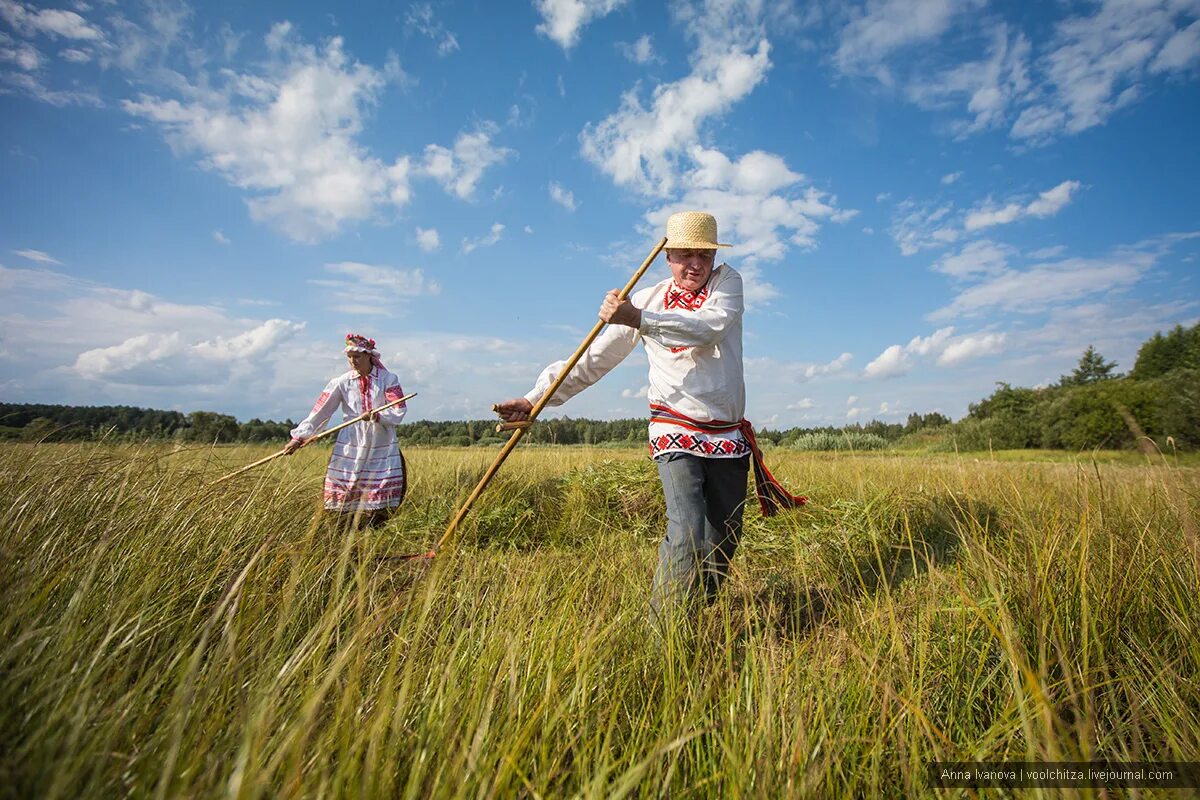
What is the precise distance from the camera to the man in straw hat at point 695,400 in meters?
2.76

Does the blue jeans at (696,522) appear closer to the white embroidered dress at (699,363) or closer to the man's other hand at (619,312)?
the white embroidered dress at (699,363)

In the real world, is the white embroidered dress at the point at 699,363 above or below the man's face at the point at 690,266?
below

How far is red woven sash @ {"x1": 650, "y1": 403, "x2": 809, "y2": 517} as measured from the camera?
9.52ft

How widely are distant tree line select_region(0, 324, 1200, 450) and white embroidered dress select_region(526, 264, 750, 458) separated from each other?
1091mm

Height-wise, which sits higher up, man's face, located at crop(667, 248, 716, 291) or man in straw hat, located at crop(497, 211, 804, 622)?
Answer: man's face, located at crop(667, 248, 716, 291)

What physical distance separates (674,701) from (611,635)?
481 millimetres

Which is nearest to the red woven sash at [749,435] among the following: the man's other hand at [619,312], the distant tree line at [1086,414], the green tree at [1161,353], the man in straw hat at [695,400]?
the man in straw hat at [695,400]

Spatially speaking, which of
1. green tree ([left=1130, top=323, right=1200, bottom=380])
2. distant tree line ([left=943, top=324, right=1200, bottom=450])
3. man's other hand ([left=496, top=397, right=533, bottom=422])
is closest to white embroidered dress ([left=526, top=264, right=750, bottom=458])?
man's other hand ([left=496, top=397, right=533, bottom=422])

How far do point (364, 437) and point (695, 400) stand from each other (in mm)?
3992

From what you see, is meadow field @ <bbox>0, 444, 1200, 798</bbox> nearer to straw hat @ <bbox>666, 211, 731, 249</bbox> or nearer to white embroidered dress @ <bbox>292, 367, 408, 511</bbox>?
straw hat @ <bbox>666, 211, 731, 249</bbox>

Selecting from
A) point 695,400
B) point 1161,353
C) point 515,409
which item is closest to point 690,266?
point 695,400

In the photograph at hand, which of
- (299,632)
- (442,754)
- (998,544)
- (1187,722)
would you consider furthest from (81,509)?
(998,544)

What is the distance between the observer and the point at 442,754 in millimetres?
1312

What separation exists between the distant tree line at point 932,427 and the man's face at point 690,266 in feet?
4.74
